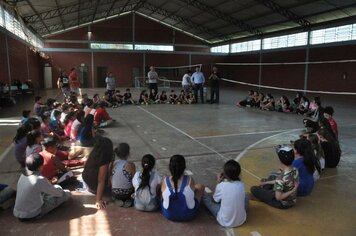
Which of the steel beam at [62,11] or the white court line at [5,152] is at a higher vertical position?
the steel beam at [62,11]

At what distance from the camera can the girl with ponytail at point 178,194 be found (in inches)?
132

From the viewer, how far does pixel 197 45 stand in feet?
108

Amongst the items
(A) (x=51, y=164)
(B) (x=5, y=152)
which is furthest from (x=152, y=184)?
(B) (x=5, y=152)

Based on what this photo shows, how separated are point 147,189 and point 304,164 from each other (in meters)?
2.13

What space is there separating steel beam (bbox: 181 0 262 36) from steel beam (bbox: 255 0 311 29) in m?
4.92

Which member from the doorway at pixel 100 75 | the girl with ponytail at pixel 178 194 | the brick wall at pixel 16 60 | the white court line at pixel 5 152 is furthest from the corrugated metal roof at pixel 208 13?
the girl with ponytail at pixel 178 194

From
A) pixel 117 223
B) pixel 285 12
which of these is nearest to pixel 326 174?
pixel 117 223

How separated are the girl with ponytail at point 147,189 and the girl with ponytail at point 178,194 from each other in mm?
208

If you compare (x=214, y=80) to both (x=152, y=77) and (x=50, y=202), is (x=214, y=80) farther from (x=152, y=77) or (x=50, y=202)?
(x=50, y=202)

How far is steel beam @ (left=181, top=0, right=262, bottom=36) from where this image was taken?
2323 cm

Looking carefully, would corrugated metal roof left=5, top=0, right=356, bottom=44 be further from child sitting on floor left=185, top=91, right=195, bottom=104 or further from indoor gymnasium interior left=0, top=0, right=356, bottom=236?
child sitting on floor left=185, top=91, right=195, bottom=104

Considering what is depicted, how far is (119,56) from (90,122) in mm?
24332

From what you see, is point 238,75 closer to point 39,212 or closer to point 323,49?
point 323,49

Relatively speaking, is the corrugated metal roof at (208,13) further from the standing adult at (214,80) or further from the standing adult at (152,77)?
the standing adult at (214,80)
